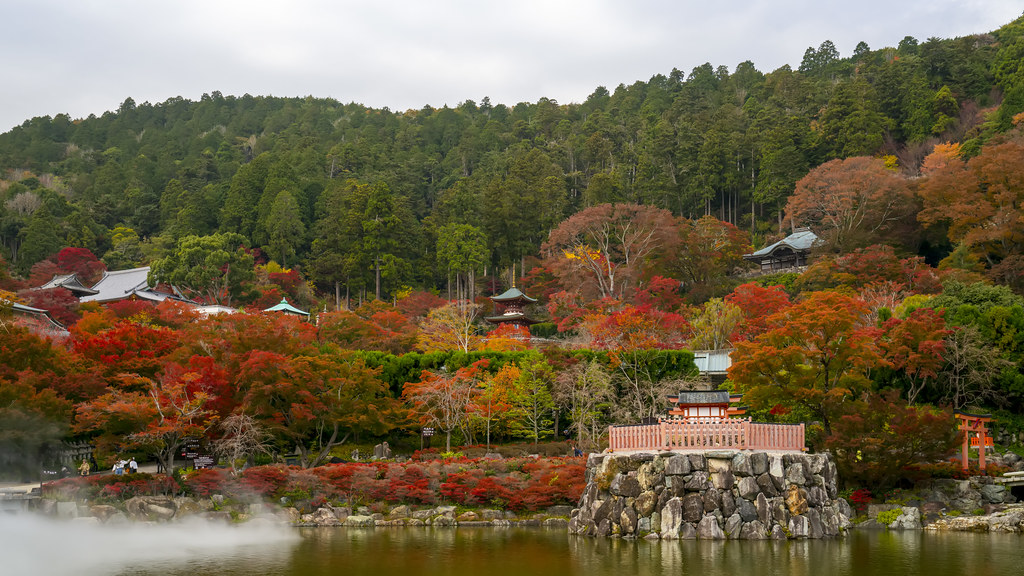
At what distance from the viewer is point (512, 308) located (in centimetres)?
4944

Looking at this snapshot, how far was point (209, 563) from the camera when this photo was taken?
16609mm

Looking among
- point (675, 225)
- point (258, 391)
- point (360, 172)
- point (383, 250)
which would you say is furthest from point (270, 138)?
point (258, 391)

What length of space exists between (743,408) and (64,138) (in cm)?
9591

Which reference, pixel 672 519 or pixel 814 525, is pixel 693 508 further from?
pixel 814 525

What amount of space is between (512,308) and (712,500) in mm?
32126

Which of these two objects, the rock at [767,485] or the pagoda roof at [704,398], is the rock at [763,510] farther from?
the pagoda roof at [704,398]

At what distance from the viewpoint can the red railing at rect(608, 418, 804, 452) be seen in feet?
59.2

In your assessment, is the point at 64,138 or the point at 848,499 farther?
the point at 64,138

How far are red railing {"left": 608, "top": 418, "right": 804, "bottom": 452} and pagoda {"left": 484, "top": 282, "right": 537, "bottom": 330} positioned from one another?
1075 inches

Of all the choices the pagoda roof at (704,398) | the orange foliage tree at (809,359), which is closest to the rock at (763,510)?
the pagoda roof at (704,398)

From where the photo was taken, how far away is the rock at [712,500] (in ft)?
58.1

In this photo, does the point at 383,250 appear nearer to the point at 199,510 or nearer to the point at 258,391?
the point at 258,391

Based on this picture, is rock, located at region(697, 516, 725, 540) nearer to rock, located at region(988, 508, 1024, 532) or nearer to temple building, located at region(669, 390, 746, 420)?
temple building, located at region(669, 390, 746, 420)

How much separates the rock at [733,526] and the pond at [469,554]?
10.6 inches
